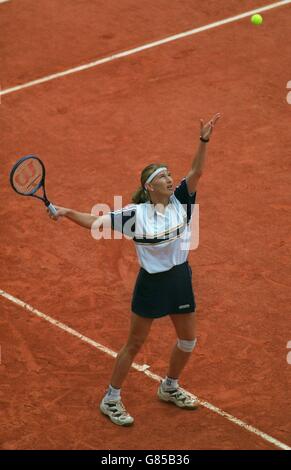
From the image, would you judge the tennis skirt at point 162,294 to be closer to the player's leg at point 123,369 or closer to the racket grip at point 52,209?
the player's leg at point 123,369

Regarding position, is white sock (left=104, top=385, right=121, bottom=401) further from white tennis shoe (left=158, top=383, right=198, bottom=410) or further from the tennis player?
white tennis shoe (left=158, top=383, right=198, bottom=410)

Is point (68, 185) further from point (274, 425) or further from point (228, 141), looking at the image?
point (274, 425)

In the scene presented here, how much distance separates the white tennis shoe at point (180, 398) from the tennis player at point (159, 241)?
0.64m

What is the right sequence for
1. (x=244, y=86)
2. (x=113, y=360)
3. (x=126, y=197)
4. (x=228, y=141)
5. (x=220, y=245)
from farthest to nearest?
(x=244, y=86) < (x=228, y=141) < (x=126, y=197) < (x=220, y=245) < (x=113, y=360)

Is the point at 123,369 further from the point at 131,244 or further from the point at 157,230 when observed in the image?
the point at 131,244

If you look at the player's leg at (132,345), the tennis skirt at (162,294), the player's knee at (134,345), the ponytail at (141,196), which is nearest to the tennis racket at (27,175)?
the ponytail at (141,196)

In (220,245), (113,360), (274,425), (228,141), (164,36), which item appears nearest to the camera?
(274,425)

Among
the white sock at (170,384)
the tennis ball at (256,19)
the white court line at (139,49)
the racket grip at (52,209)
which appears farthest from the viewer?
the tennis ball at (256,19)

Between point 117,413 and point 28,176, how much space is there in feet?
7.79

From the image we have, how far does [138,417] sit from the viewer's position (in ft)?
31.8

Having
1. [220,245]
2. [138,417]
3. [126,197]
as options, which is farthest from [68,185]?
[138,417]

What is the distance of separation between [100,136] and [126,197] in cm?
172

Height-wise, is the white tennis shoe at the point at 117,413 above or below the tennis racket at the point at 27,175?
below

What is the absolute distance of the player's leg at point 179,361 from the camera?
9.30 m
